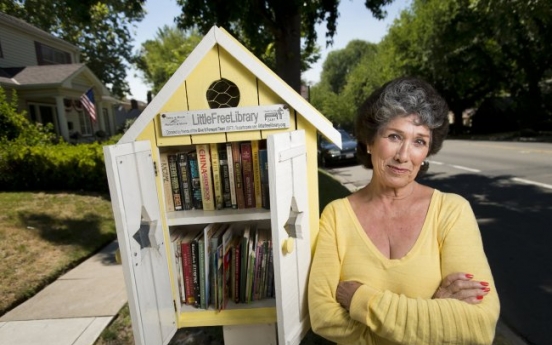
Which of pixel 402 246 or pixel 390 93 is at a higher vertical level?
pixel 390 93

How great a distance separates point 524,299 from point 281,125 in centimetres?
349

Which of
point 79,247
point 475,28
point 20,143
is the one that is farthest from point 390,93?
point 475,28

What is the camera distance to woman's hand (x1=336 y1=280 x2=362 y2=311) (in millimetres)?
1447

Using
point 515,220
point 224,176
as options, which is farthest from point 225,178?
point 515,220

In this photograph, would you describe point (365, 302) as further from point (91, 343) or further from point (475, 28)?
point (475, 28)

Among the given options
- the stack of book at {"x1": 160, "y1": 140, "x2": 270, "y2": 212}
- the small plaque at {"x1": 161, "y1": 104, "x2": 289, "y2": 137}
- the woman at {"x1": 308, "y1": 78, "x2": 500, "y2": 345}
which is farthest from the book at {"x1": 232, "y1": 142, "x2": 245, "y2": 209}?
the woman at {"x1": 308, "y1": 78, "x2": 500, "y2": 345}

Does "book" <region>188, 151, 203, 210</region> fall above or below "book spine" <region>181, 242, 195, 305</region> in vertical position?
above

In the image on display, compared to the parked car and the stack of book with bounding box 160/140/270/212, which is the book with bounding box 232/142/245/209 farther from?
the parked car

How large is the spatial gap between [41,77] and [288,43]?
57.4 ft

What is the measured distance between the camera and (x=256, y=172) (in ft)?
6.61

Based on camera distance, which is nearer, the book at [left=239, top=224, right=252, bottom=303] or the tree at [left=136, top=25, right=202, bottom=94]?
the book at [left=239, top=224, right=252, bottom=303]

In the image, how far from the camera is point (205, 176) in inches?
79.7

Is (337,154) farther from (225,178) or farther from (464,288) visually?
(464,288)

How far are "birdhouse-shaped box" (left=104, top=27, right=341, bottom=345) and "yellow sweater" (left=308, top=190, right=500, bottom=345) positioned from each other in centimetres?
17
